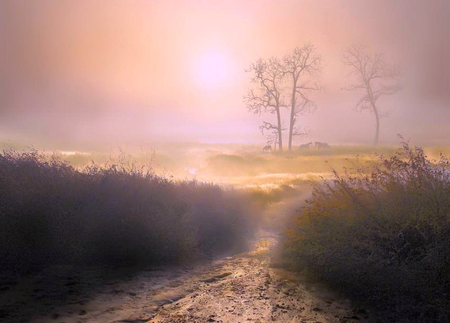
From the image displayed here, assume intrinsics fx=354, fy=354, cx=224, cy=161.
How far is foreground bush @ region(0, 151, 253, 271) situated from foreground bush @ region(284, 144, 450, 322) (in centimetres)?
403

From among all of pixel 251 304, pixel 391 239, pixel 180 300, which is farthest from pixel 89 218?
pixel 391 239

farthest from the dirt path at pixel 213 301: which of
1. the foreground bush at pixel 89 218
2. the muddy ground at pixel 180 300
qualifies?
the foreground bush at pixel 89 218

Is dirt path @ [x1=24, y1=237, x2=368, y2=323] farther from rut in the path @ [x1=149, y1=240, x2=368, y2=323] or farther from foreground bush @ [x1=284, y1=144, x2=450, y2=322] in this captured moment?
foreground bush @ [x1=284, y1=144, x2=450, y2=322]

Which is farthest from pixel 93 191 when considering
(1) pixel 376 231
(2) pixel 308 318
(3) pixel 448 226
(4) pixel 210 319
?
(3) pixel 448 226

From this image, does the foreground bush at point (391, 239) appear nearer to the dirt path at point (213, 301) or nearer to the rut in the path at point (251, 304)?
the dirt path at point (213, 301)

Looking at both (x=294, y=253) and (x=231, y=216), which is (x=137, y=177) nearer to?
(x=231, y=216)

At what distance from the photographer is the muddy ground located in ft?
21.2

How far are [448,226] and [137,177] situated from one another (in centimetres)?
909

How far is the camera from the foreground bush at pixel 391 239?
6578 mm

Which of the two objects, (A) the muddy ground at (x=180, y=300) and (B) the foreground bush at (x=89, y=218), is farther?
(B) the foreground bush at (x=89, y=218)

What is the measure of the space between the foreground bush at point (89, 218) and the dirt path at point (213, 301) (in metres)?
1.20

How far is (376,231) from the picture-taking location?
24.9 ft

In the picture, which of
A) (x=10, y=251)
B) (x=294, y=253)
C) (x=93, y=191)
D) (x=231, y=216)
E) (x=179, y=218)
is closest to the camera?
(x=10, y=251)

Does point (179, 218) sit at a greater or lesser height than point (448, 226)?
lesser
